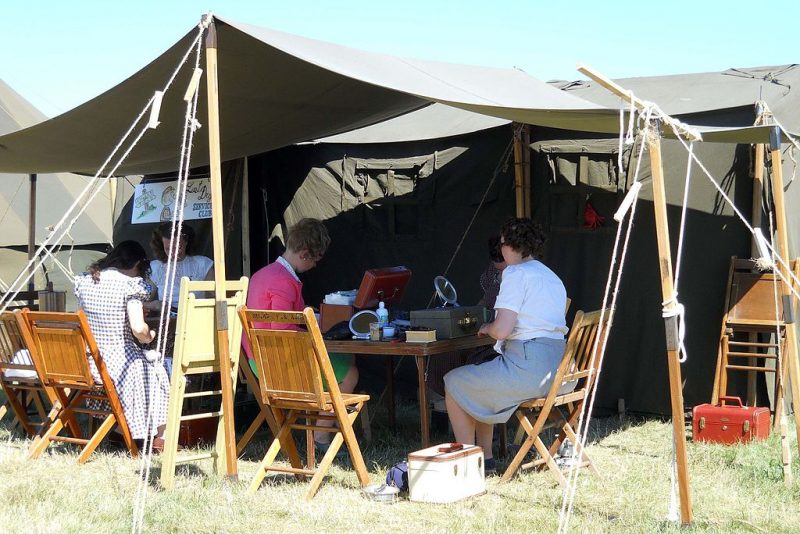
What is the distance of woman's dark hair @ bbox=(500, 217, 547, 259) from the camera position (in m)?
4.05

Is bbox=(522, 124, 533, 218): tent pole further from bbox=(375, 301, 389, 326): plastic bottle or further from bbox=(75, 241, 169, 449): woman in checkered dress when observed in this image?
bbox=(75, 241, 169, 449): woman in checkered dress

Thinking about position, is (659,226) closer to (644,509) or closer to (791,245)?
(644,509)

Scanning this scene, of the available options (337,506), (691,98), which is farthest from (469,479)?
(691,98)

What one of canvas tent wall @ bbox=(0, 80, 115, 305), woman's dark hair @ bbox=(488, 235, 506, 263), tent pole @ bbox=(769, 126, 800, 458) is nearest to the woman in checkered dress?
woman's dark hair @ bbox=(488, 235, 506, 263)

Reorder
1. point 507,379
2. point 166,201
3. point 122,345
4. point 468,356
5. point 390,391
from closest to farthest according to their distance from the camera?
point 507,379 → point 122,345 → point 468,356 → point 390,391 → point 166,201

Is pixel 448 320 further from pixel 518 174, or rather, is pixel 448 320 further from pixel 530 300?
pixel 518 174

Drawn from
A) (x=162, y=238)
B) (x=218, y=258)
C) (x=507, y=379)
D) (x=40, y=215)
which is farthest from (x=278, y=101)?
(x=40, y=215)

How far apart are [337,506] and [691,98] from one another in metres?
3.20

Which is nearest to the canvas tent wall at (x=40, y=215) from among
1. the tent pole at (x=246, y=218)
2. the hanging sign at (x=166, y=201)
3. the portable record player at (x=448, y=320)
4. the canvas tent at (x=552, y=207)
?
the hanging sign at (x=166, y=201)

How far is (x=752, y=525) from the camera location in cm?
324

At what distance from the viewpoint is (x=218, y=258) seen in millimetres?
3621

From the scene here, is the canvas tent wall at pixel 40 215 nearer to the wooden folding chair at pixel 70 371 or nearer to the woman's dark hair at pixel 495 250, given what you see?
the wooden folding chair at pixel 70 371

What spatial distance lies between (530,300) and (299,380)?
103 centimetres

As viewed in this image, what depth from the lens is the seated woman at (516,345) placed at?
3.92 m
